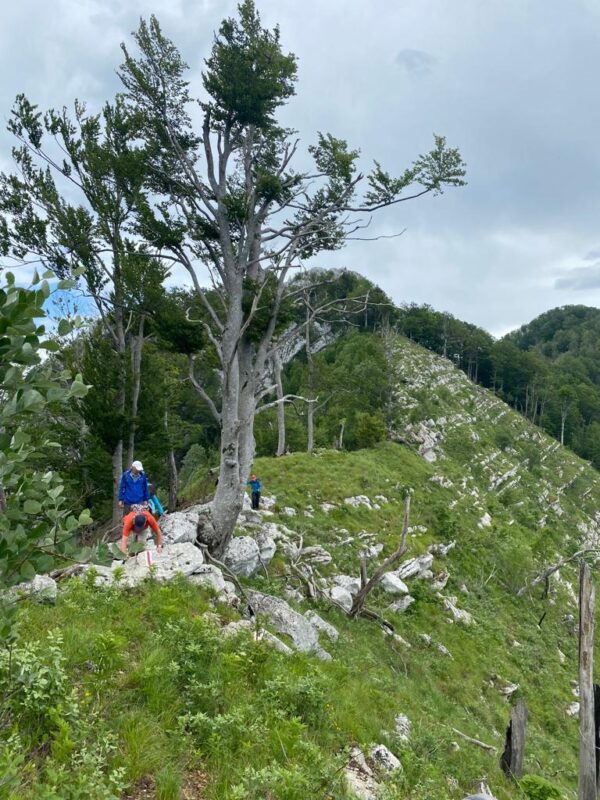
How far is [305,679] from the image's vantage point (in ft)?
17.9

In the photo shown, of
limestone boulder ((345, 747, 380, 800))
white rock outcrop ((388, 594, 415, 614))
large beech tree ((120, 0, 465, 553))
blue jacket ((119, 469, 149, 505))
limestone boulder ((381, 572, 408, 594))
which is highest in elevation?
large beech tree ((120, 0, 465, 553))

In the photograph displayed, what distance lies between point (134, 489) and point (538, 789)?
7.83 m

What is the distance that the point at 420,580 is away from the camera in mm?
15039

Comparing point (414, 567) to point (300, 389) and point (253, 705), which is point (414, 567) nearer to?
point (253, 705)

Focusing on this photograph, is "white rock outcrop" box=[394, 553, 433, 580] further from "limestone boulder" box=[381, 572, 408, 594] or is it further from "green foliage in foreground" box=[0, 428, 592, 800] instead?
"green foliage in foreground" box=[0, 428, 592, 800]

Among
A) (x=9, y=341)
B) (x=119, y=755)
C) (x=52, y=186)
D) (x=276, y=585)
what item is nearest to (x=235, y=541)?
(x=276, y=585)

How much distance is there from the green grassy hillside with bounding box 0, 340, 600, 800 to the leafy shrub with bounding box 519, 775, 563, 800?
587 mm

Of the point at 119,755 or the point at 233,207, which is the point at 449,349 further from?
the point at 119,755

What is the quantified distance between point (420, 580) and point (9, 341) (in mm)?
15518

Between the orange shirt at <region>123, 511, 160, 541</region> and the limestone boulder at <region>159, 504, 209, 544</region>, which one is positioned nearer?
the orange shirt at <region>123, 511, 160, 541</region>

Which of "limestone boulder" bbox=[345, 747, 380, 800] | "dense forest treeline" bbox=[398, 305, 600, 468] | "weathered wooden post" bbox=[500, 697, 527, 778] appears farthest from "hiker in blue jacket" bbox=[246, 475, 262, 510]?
"dense forest treeline" bbox=[398, 305, 600, 468]

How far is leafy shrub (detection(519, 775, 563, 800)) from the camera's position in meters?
6.49

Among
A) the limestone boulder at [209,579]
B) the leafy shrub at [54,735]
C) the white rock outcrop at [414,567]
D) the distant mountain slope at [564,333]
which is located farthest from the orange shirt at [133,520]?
the distant mountain slope at [564,333]

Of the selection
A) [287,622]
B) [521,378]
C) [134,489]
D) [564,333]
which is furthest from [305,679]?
[564,333]
